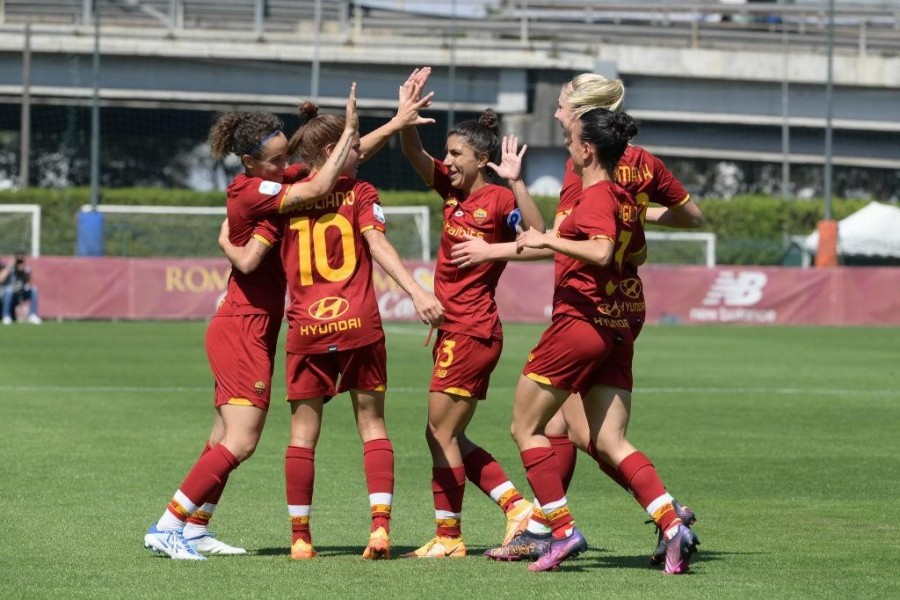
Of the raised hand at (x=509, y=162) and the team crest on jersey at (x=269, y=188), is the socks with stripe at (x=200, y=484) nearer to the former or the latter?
the team crest on jersey at (x=269, y=188)

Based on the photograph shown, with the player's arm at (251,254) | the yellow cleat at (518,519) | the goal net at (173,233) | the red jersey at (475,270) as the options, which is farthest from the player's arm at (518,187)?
the goal net at (173,233)

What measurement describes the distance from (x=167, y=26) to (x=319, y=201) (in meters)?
44.1

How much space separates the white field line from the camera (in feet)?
55.0

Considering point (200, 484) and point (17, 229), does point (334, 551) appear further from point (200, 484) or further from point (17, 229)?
point (17, 229)

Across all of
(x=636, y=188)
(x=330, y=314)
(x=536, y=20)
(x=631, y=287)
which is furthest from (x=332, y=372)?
(x=536, y=20)

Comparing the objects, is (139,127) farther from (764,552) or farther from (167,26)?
(764,552)

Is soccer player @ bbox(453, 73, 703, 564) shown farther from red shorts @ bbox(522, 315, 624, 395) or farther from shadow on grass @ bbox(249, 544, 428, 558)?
shadow on grass @ bbox(249, 544, 428, 558)

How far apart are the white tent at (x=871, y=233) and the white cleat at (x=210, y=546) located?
38869mm

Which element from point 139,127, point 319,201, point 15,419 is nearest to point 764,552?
point 319,201

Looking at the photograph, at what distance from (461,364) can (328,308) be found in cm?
70

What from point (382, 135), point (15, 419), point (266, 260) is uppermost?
point (382, 135)

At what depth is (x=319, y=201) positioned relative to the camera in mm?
6965

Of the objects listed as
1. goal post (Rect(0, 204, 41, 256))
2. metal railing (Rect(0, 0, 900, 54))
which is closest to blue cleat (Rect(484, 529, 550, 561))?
goal post (Rect(0, 204, 41, 256))

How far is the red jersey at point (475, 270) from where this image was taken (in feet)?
23.5
